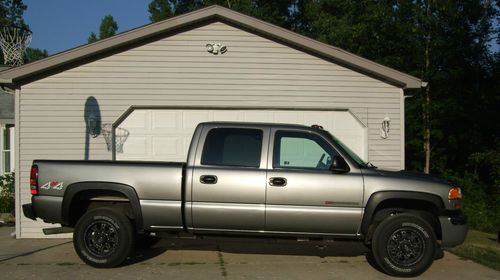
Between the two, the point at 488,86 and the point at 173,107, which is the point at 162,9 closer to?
the point at 488,86

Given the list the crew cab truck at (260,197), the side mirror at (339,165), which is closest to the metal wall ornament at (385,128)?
the crew cab truck at (260,197)

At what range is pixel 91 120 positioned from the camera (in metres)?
10.0

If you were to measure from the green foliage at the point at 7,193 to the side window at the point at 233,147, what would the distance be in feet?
27.1

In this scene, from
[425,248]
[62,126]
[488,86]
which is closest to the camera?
[425,248]

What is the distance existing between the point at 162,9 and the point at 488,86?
21.4 m

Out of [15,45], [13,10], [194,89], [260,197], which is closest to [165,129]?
[194,89]

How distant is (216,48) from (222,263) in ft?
14.7

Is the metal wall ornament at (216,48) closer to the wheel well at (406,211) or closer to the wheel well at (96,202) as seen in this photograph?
the wheel well at (96,202)

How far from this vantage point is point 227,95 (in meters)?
10.3

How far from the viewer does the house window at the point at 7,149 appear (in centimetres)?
1430

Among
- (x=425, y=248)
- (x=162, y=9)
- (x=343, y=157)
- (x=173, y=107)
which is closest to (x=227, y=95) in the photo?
(x=173, y=107)

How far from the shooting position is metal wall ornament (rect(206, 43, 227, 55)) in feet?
33.8

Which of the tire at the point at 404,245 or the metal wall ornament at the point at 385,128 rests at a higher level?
the metal wall ornament at the point at 385,128

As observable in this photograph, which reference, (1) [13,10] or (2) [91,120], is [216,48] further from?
(1) [13,10]
